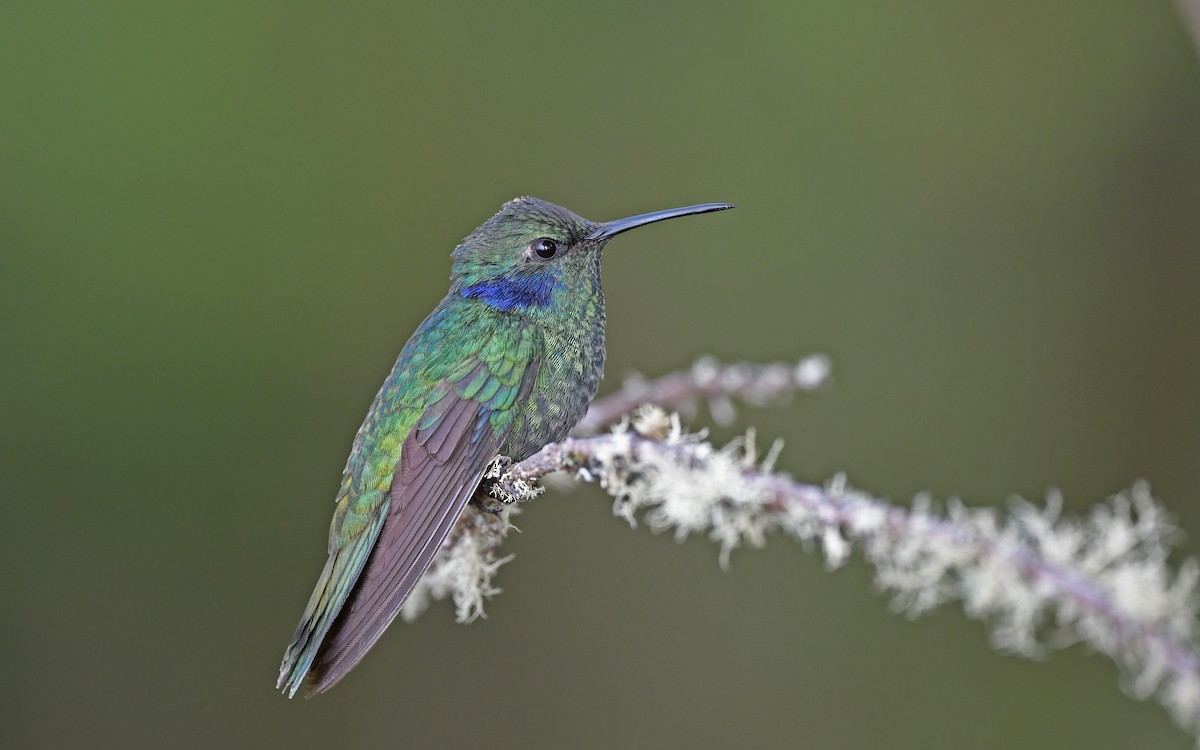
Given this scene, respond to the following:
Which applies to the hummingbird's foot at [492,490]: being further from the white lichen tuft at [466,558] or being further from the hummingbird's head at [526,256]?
the hummingbird's head at [526,256]

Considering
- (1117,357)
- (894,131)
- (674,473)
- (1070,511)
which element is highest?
(894,131)

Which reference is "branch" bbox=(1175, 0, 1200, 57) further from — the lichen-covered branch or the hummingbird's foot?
the hummingbird's foot

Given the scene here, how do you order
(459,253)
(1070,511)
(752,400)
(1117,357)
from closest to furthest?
(752,400) < (459,253) < (1070,511) < (1117,357)

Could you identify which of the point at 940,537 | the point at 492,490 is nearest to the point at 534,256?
the point at 492,490

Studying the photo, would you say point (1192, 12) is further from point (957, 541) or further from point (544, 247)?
point (544, 247)

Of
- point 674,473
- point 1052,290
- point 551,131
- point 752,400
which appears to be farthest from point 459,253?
point 1052,290

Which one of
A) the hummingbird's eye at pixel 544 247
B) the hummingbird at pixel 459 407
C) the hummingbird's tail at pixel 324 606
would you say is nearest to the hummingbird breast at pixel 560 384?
the hummingbird at pixel 459 407

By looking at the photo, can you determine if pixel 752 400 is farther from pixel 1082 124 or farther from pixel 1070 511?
pixel 1082 124

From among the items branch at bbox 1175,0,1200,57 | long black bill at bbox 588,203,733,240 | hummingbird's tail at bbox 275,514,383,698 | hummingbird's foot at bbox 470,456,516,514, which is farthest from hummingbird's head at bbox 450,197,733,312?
branch at bbox 1175,0,1200,57
